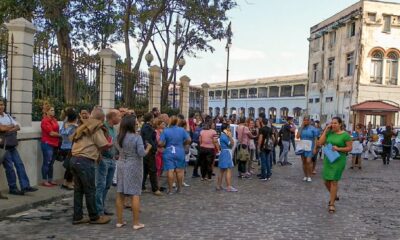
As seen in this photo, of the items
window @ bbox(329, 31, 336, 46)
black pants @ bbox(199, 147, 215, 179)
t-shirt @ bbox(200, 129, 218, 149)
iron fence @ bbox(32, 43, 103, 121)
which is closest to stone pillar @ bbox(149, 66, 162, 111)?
iron fence @ bbox(32, 43, 103, 121)

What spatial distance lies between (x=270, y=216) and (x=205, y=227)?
1.48m

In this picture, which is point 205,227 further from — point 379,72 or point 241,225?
point 379,72

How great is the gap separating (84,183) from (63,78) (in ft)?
18.6

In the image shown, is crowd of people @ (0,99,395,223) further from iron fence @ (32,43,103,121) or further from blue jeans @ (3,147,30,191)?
iron fence @ (32,43,103,121)

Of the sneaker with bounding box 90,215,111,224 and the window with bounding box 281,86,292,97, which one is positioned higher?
the window with bounding box 281,86,292,97

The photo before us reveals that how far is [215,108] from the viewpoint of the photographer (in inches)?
3073

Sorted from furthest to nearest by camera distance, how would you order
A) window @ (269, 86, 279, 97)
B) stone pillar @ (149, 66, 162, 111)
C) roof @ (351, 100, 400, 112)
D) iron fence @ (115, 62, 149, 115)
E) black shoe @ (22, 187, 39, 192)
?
window @ (269, 86, 279, 97), roof @ (351, 100, 400, 112), stone pillar @ (149, 66, 162, 111), iron fence @ (115, 62, 149, 115), black shoe @ (22, 187, 39, 192)

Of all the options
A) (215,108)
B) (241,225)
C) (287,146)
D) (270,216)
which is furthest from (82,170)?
(215,108)

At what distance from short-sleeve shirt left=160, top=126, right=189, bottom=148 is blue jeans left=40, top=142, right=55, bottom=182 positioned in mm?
2319

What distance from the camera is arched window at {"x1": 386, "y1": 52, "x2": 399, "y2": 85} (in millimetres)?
36331

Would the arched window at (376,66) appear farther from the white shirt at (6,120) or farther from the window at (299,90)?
the white shirt at (6,120)

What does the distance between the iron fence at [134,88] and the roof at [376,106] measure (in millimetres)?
20246

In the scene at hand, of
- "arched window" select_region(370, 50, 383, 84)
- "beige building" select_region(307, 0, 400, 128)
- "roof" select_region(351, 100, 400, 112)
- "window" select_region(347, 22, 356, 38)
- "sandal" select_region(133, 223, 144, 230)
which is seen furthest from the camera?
"window" select_region(347, 22, 356, 38)

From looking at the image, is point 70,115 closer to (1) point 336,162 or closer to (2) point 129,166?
(2) point 129,166
